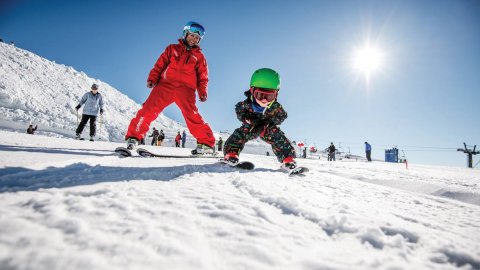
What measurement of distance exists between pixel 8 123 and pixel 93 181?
80.9 ft

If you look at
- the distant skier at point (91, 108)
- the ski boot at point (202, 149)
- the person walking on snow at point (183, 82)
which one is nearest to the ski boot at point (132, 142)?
the person walking on snow at point (183, 82)

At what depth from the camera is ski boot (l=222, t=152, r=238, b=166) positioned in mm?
2616

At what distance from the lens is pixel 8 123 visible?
19.4 m

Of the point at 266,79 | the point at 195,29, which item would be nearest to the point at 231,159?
the point at 266,79

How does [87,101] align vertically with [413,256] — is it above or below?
above

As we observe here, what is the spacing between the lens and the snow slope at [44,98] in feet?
78.0

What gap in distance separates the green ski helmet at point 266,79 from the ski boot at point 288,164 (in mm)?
843

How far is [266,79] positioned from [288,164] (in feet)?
3.34

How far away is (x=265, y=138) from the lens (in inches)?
124

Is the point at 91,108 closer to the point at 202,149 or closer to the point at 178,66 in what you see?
the point at 178,66

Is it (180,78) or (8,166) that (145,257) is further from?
(180,78)

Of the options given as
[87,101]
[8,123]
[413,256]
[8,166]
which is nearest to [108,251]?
[413,256]

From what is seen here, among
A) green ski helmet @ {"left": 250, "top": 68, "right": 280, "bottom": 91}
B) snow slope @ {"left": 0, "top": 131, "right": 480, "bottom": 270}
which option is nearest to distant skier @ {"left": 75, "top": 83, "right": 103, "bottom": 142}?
green ski helmet @ {"left": 250, "top": 68, "right": 280, "bottom": 91}

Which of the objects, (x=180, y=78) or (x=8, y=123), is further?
(x=8, y=123)
